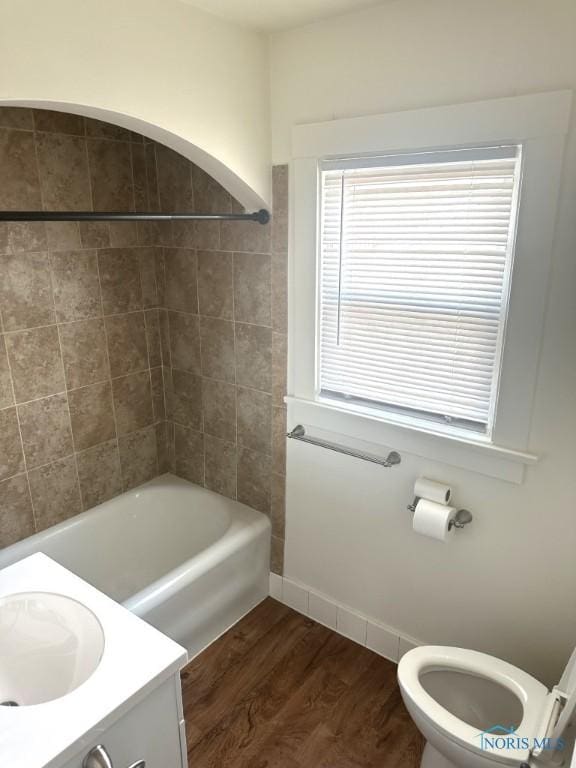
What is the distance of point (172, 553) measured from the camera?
2.72 m

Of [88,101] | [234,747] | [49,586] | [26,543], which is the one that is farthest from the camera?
[26,543]

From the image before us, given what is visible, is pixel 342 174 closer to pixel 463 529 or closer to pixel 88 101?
pixel 88 101

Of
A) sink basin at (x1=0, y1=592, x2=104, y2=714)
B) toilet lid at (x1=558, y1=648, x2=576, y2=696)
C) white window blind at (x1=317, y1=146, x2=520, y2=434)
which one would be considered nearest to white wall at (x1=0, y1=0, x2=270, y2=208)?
white window blind at (x1=317, y1=146, x2=520, y2=434)

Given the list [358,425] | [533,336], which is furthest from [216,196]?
[533,336]

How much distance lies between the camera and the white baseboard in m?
2.23

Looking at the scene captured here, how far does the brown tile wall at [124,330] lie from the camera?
2.12 metres

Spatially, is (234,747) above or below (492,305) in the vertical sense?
below

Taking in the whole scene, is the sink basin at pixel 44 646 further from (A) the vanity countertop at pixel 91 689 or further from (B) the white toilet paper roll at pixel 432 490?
(B) the white toilet paper roll at pixel 432 490

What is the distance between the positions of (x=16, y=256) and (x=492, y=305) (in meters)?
1.75

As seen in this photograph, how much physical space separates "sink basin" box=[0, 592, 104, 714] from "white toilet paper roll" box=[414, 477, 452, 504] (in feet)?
3.70

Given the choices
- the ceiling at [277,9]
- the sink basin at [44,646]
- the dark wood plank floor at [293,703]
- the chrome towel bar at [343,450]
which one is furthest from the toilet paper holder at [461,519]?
the ceiling at [277,9]

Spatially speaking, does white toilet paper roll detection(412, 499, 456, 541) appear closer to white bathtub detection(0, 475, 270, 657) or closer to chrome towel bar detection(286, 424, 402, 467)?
chrome towel bar detection(286, 424, 402, 467)

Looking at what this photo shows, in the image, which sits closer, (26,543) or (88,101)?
(88,101)

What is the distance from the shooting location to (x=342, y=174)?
76.2 inches
